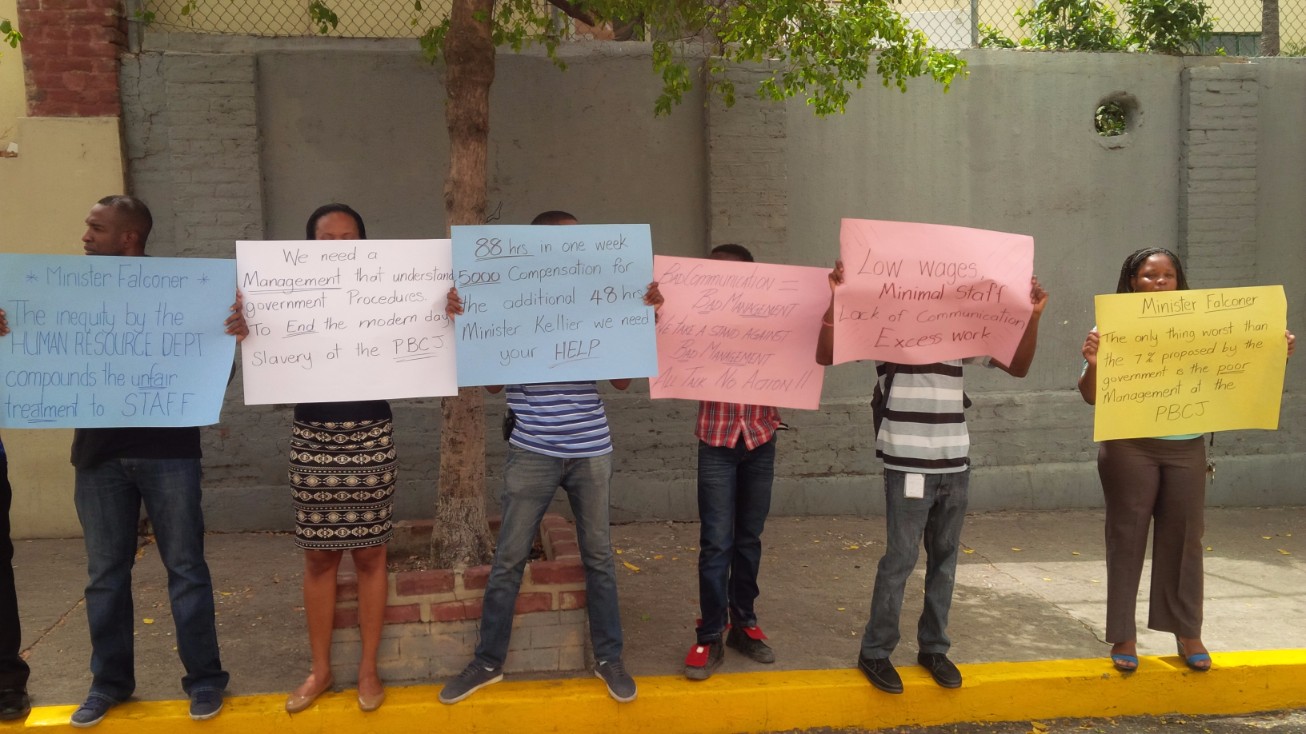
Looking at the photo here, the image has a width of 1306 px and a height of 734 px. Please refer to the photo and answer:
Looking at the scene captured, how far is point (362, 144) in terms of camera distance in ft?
21.2

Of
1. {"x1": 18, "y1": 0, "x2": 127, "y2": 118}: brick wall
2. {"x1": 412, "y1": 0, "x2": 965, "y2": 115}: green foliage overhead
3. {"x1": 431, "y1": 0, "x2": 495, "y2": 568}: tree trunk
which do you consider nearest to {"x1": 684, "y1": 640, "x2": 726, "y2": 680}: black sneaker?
{"x1": 431, "y1": 0, "x2": 495, "y2": 568}: tree trunk

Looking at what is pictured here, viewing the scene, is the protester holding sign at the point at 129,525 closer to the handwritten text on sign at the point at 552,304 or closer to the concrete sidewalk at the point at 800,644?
the concrete sidewalk at the point at 800,644

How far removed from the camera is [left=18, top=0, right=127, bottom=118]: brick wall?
6051mm

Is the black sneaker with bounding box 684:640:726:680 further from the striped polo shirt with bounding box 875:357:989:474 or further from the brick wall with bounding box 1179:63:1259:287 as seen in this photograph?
the brick wall with bounding box 1179:63:1259:287

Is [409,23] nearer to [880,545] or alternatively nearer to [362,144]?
[362,144]

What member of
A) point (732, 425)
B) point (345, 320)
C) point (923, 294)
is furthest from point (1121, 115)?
point (345, 320)

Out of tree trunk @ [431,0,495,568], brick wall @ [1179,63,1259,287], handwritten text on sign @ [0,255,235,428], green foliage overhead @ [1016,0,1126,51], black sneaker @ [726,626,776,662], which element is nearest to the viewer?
handwritten text on sign @ [0,255,235,428]

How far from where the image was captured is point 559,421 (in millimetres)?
3787

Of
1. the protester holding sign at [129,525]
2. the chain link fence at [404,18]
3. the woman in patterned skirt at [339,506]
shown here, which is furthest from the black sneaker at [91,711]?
the chain link fence at [404,18]

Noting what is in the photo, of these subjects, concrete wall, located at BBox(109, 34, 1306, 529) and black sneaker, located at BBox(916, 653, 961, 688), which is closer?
black sneaker, located at BBox(916, 653, 961, 688)

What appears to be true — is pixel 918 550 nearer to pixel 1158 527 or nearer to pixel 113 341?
pixel 1158 527

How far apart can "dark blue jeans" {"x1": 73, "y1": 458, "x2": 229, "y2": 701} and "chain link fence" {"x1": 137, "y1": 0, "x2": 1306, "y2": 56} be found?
328cm

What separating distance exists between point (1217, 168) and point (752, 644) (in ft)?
17.5

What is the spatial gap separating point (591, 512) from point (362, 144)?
3.72 m
